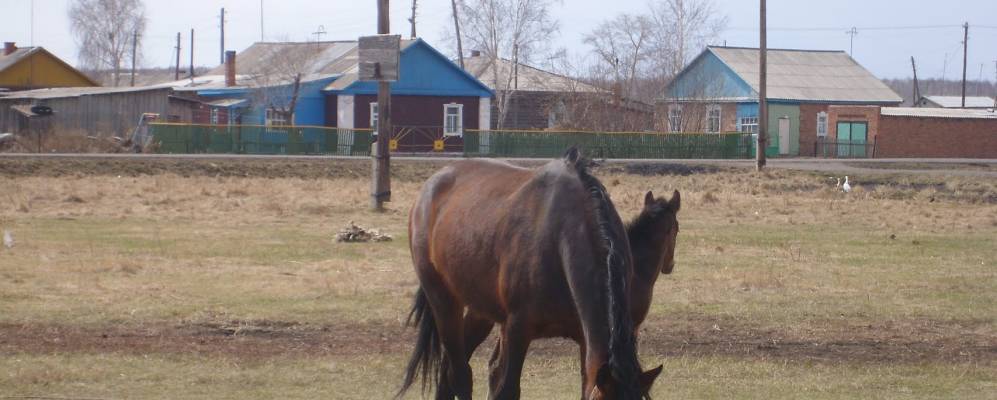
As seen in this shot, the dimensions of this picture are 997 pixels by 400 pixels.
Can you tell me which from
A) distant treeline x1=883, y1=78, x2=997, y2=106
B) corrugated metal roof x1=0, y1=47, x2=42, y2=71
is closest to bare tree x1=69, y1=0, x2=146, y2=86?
corrugated metal roof x1=0, y1=47, x2=42, y2=71

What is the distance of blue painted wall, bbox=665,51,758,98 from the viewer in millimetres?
61812

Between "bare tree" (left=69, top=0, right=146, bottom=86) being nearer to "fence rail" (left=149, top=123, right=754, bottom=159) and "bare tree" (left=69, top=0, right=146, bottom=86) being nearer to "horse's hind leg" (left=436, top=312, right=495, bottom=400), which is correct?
"fence rail" (left=149, top=123, right=754, bottom=159)

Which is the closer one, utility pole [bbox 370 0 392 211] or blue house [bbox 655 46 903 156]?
utility pole [bbox 370 0 392 211]

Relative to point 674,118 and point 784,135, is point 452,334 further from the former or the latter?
point 784,135

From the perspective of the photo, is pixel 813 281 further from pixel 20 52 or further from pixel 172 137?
pixel 20 52

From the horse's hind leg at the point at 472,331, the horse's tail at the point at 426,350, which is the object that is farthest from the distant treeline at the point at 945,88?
the horse's tail at the point at 426,350

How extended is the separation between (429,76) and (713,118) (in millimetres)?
17045

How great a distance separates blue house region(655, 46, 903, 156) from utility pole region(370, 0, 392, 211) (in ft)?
122

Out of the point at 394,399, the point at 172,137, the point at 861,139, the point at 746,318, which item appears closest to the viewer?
Answer: the point at 394,399

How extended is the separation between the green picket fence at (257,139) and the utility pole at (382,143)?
67.2ft

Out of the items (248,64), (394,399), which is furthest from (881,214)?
(248,64)

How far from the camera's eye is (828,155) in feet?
186

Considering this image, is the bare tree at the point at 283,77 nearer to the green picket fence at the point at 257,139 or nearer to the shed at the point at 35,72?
the green picket fence at the point at 257,139

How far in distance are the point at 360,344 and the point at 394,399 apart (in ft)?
7.21
